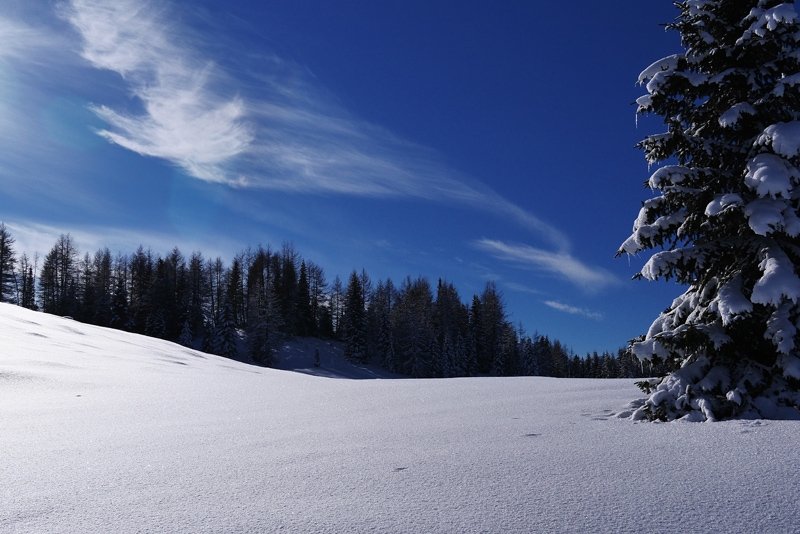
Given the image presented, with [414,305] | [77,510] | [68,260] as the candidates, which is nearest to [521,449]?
[77,510]

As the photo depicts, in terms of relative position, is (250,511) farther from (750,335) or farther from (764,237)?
(764,237)

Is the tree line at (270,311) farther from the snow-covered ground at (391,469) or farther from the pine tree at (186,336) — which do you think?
the snow-covered ground at (391,469)

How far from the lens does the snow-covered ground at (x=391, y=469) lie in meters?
2.15

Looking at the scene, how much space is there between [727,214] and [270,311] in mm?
49170

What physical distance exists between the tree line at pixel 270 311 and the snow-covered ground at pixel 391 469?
46099 mm

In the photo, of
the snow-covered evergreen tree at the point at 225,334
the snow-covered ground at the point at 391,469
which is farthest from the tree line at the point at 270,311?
the snow-covered ground at the point at 391,469

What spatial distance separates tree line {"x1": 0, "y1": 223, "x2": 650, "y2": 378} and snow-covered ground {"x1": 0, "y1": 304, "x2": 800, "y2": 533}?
151 ft

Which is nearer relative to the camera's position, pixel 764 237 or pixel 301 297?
pixel 764 237

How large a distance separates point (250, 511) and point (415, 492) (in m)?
0.87

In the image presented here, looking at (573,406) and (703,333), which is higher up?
(703,333)

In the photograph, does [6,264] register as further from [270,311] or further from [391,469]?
[391,469]

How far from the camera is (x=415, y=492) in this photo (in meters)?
2.48

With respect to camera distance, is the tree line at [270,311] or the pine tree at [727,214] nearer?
the pine tree at [727,214]

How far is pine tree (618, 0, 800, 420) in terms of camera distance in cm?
486
